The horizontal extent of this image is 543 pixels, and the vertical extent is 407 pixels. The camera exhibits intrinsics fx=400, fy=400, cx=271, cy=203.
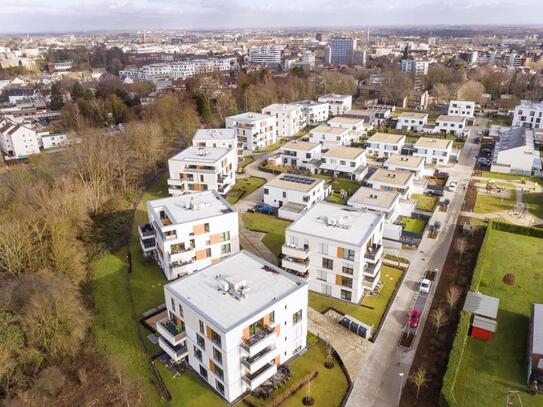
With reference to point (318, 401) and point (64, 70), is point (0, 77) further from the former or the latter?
point (318, 401)

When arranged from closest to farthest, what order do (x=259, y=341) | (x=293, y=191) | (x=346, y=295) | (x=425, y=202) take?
(x=259, y=341) → (x=346, y=295) → (x=293, y=191) → (x=425, y=202)

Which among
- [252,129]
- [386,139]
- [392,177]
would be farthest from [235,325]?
[386,139]

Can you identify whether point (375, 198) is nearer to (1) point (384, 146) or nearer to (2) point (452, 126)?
(1) point (384, 146)

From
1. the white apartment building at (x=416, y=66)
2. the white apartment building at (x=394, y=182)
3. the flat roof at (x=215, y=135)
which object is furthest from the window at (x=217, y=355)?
the white apartment building at (x=416, y=66)

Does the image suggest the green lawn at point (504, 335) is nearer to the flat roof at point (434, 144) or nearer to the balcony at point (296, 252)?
the balcony at point (296, 252)

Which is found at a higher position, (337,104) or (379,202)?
(337,104)

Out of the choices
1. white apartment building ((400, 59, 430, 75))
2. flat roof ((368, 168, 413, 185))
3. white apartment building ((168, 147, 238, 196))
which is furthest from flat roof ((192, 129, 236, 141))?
white apartment building ((400, 59, 430, 75))

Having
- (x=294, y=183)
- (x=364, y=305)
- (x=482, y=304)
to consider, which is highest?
(x=294, y=183)
